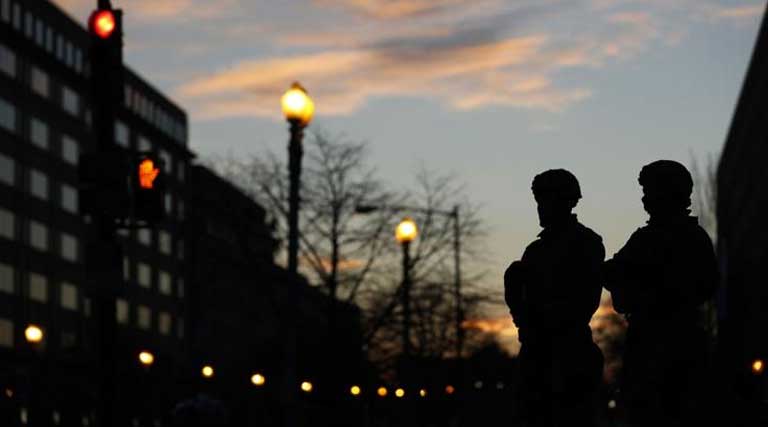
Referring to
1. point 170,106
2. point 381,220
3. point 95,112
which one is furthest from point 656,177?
point 170,106

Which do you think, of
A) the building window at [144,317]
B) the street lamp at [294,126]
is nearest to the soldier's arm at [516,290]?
the street lamp at [294,126]

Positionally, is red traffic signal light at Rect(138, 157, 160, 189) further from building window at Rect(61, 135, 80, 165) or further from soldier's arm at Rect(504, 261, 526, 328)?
building window at Rect(61, 135, 80, 165)

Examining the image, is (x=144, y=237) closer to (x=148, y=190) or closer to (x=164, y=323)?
(x=164, y=323)

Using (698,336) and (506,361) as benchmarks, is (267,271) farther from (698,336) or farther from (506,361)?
(506,361)

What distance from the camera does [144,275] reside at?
145 meters

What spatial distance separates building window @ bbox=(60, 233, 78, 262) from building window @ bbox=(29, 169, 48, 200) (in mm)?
3881

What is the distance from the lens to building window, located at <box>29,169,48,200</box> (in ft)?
393

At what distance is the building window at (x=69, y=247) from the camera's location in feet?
411

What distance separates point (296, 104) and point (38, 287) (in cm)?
9479

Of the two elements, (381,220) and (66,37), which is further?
(66,37)

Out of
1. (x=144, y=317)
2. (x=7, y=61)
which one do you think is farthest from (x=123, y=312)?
(x=7, y=61)

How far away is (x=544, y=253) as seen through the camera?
28.5 feet

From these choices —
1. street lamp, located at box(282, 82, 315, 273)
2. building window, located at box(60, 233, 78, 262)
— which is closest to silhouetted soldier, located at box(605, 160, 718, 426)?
street lamp, located at box(282, 82, 315, 273)

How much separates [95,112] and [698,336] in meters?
11.6
